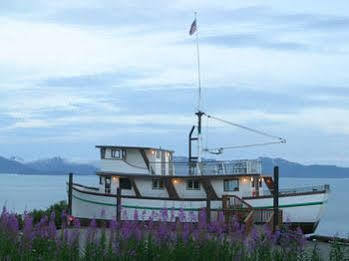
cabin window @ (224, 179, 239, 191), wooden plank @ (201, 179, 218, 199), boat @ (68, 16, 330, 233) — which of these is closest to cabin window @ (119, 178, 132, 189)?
boat @ (68, 16, 330, 233)

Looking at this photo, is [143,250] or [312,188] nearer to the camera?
[143,250]

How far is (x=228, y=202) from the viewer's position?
35031 mm

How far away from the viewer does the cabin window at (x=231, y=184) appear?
120 ft

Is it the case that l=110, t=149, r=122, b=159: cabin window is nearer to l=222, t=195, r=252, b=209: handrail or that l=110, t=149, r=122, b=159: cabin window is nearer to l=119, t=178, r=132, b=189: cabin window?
l=119, t=178, r=132, b=189: cabin window

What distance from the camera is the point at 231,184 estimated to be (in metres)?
36.8

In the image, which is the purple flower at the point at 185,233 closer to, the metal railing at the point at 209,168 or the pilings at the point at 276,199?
the pilings at the point at 276,199

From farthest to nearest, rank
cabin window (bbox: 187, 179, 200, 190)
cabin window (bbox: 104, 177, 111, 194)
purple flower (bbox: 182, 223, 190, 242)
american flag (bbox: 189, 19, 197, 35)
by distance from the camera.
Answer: american flag (bbox: 189, 19, 197, 35) → cabin window (bbox: 104, 177, 111, 194) → cabin window (bbox: 187, 179, 200, 190) → purple flower (bbox: 182, 223, 190, 242)

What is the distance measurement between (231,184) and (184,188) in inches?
96.5

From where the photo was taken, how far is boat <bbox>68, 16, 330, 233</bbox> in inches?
1412

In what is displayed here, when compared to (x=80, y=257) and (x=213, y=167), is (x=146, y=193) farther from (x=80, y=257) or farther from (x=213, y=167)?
(x=80, y=257)

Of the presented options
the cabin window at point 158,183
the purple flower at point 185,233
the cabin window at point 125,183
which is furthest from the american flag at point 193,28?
the purple flower at point 185,233

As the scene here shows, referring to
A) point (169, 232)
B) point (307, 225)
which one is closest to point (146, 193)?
point (307, 225)

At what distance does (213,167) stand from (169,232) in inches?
956

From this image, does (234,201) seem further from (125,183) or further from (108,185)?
(108,185)
